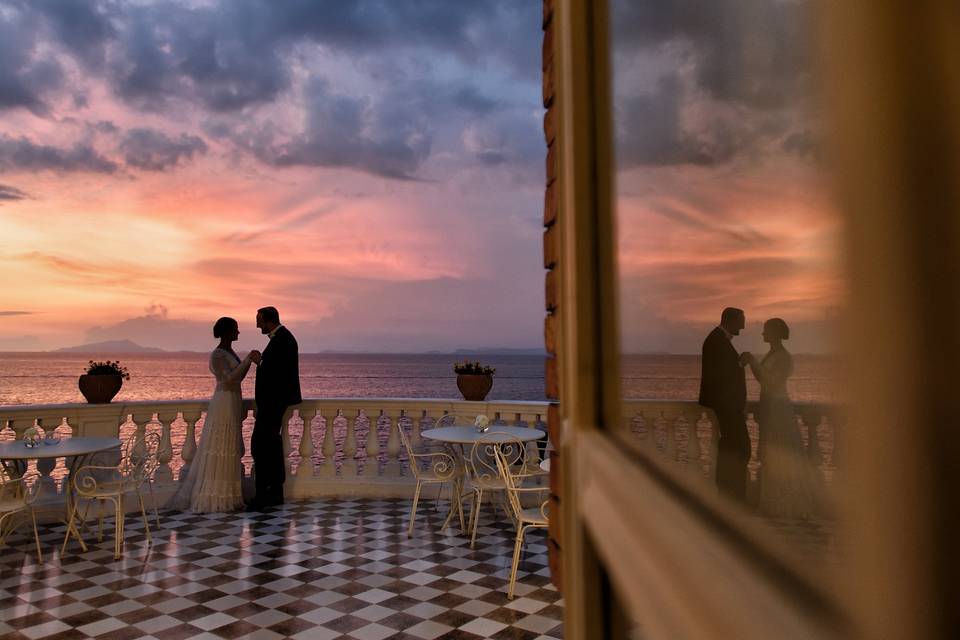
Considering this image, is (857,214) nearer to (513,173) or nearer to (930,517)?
(930,517)

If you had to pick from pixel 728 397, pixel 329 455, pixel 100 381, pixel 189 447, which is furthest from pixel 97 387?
pixel 728 397

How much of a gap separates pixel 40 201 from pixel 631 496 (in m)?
16.7

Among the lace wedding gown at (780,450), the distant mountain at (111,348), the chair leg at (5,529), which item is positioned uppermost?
the distant mountain at (111,348)

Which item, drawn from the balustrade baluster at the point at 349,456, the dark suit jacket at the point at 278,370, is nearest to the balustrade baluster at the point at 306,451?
the balustrade baluster at the point at 349,456

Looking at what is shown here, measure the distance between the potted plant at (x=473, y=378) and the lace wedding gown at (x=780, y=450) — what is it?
21.1 ft

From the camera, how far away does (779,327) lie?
0.81 ft

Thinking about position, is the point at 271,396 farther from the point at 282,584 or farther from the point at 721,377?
the point at 721,377

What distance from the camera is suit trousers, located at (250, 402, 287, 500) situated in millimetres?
6129

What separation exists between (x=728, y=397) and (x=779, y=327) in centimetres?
10

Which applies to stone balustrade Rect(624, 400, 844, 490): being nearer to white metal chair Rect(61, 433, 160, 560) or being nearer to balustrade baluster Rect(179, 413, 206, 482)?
white metal chair Rect(61, 433, 160, 560)

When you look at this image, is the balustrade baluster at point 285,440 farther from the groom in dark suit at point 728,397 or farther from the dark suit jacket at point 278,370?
the groom in dark suit at point 728,397

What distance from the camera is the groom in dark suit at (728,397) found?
1.01 ft

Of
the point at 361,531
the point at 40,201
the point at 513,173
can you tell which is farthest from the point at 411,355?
the point at 361,531

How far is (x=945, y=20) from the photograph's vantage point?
5.6 inches
